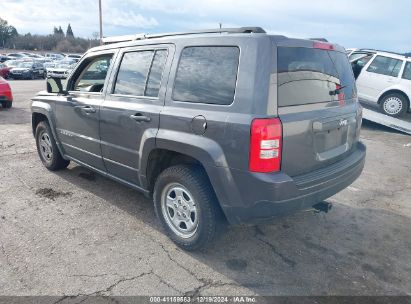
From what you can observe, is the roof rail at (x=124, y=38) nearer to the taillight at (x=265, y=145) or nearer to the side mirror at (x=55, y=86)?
the side mirror at (x=55, y=86)

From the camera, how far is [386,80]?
32.2 ft

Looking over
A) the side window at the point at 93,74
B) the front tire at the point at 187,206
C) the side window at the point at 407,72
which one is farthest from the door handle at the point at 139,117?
the side window at the point at 407,72

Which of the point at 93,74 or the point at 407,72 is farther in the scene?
the point at 407,72

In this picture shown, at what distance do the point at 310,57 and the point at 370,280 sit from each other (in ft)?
6.42

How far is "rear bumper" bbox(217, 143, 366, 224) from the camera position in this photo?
2.47 m

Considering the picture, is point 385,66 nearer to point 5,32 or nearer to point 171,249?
point 171,249

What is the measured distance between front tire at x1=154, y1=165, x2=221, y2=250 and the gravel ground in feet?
0.57

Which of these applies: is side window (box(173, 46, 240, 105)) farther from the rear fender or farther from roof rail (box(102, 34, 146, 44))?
roof rail (box(102, 34, 146, 44))

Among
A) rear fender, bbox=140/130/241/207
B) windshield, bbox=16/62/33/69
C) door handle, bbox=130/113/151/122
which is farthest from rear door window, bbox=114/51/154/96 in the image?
windshield, bbox=16/62/33/69

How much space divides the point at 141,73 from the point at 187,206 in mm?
1424

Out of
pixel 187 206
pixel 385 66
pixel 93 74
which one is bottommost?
pixel 187 206

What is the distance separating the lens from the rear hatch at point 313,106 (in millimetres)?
2559

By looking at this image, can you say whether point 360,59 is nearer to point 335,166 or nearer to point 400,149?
point 400,149

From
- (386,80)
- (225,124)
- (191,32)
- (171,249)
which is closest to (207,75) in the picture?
(225,124)
